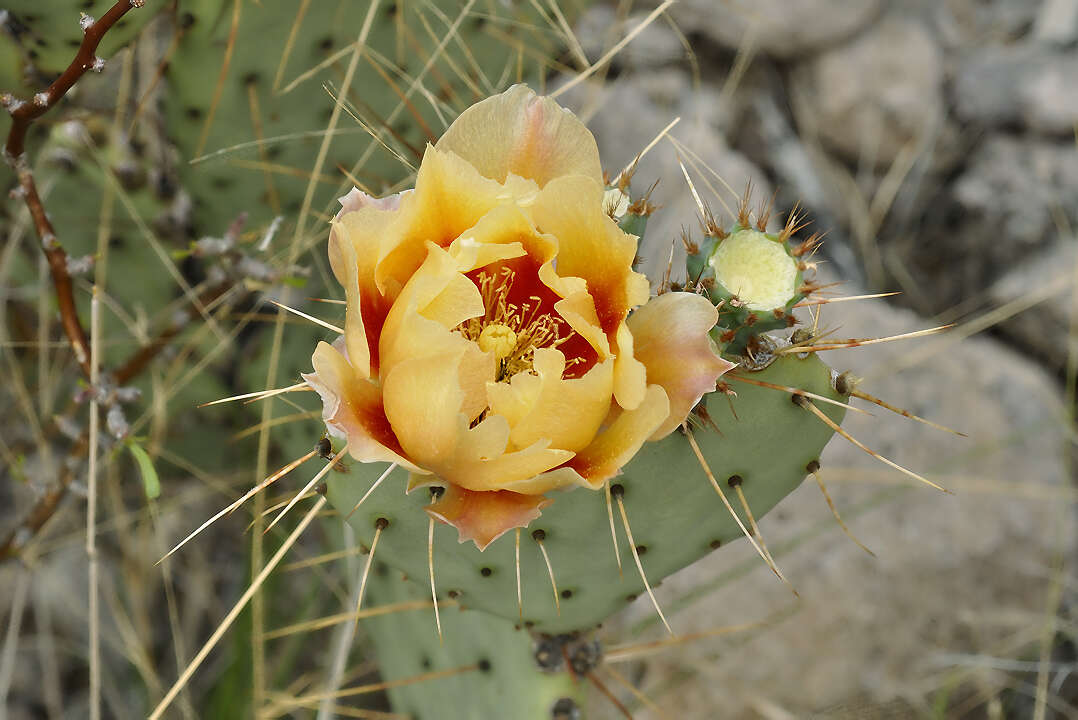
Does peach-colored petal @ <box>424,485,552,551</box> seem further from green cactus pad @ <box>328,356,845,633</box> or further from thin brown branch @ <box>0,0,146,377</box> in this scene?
thin brown branch @ <box>0,0,146,377</box>

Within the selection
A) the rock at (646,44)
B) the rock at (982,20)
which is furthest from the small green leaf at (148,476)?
the rock at (982,20)

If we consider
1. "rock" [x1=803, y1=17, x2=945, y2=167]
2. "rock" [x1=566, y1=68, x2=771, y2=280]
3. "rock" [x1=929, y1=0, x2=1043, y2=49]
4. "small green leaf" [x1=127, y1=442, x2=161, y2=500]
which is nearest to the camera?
"small green leaf" [x1=127, y1=442, x2=161, y2=500]

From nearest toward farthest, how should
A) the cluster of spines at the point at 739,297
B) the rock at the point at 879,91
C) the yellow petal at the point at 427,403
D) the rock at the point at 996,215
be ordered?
the yellow petal at the point at 427,403, the cluster of spines at the point at 739,297, the rock at the point at 996,215, the rock at the point at 879,91

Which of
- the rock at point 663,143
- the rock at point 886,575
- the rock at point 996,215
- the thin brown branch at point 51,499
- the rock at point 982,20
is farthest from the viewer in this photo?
the rock at point 982,20

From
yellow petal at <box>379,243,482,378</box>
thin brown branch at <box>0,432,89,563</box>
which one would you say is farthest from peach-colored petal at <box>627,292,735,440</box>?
thin brown branch at <box>0,432,89,563</box>

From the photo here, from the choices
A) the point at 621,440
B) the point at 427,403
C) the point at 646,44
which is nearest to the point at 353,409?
the point at 427,403

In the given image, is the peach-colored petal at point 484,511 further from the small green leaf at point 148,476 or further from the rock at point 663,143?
the rock at point 663,143

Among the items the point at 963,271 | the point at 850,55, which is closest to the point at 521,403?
the point at 963,271
